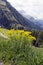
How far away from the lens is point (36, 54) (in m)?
12.5

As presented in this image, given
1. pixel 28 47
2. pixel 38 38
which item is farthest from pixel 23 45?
pixel 38 38

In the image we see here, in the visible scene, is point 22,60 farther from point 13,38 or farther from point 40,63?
point 13,38

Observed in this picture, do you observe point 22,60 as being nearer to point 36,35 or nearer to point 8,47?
point 8,47

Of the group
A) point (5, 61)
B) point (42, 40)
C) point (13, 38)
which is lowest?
point (42, 40)

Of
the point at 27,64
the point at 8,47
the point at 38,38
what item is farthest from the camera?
the point at 38,38

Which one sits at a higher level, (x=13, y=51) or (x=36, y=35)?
(x=13, y=51)

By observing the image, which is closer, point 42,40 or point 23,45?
point 23,45

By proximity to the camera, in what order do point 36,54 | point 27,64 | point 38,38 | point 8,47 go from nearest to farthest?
point 27,64
point 36,54
point 8,47
point 38,38

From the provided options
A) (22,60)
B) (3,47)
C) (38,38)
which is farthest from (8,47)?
(38,38)

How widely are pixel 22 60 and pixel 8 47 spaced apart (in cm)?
178

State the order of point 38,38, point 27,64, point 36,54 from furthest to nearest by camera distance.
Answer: point 38,38 → point 36,54 → point 27,64

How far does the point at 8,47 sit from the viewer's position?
44.4 ft

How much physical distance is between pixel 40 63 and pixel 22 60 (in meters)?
0.92

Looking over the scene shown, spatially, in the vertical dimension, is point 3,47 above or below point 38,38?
above
